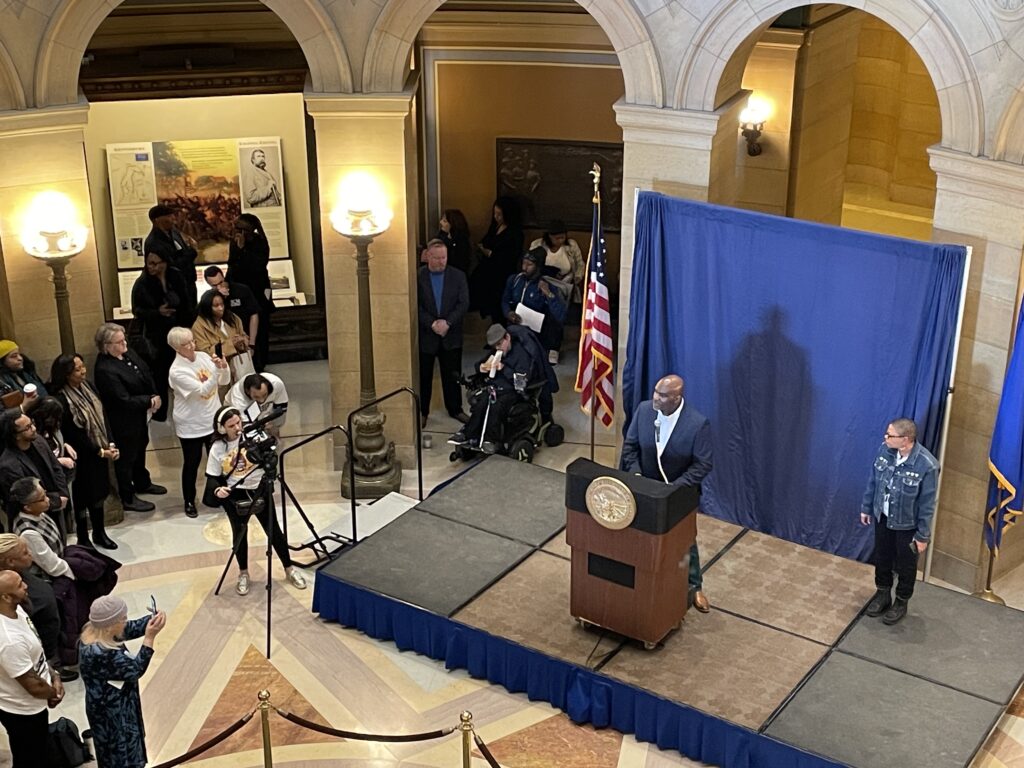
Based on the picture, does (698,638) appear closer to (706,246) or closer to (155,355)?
A: (706,246)

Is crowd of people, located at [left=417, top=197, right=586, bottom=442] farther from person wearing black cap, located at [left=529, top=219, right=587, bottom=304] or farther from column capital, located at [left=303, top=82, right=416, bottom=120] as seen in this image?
column capital, located at [left=303, top=82, right=416, bottom=120]

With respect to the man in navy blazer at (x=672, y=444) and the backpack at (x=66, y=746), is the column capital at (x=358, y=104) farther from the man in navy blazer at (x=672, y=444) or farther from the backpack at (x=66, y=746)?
the backpack at (x=66, y=746)

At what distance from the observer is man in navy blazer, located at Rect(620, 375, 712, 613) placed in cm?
937

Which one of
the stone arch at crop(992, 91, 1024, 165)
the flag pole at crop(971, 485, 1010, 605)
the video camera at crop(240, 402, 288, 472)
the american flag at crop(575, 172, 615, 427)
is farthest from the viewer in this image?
the american flag at crop(575, 172, 615, 427)

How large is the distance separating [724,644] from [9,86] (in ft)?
21.9

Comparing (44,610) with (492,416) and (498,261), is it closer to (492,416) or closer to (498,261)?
(492,416)

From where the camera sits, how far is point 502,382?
1185 centimetres

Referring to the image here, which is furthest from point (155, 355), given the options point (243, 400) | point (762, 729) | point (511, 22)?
point (762, 729)

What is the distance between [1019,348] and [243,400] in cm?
546

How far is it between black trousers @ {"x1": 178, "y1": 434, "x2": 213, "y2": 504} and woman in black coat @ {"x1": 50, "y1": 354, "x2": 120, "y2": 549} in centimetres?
67

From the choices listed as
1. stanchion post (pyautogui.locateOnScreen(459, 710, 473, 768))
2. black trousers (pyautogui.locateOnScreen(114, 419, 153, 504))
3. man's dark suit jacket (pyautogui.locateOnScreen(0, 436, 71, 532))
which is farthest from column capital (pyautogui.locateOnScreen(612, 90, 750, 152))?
stanchion post (pyautogui.locateOnScreen(459, 710, 473, 768))

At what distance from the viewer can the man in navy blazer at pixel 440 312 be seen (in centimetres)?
1239

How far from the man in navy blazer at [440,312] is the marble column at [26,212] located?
275 centimetres

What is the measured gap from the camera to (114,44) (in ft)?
43.4
